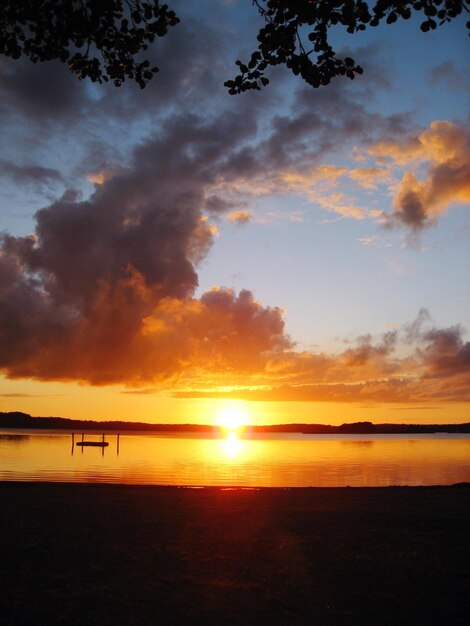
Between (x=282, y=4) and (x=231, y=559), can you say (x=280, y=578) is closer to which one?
(x=231, y=559)

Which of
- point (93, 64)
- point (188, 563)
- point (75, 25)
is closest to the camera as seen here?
point (75, 25)

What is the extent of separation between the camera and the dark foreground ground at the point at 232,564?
9156mm

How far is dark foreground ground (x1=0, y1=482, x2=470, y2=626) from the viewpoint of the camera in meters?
9.16

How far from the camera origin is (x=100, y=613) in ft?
29.4

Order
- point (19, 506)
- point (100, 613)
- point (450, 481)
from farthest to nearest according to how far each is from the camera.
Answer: point (450, 481) < point (19, 506) < point (100, 613)

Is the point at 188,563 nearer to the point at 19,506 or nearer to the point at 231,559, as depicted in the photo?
the point at 231,559

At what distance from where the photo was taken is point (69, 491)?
88.5 feet

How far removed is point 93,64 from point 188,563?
1013 cm

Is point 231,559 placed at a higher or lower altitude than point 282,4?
lower

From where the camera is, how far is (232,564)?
12320mm

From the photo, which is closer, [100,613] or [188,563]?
[100,613]

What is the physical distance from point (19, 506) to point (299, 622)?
1511 centimetres

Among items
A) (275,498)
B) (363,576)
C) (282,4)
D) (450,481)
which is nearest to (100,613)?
(363,576)

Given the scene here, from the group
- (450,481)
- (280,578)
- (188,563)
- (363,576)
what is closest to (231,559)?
(188,563)
